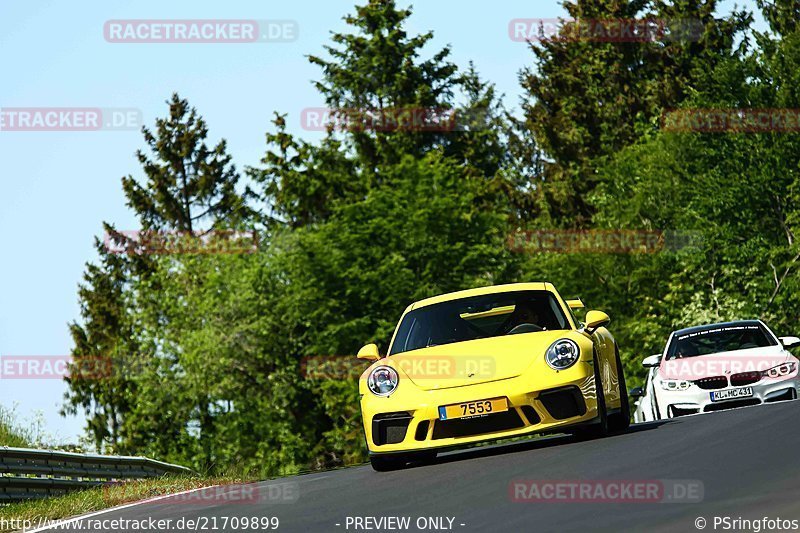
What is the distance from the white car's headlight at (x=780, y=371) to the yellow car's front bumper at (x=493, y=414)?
6.67 metres

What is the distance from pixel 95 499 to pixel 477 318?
4.14 meters

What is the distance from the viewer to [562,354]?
12.4 metres

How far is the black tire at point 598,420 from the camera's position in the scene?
41.4ft

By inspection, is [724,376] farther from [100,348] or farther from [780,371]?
[100,348]

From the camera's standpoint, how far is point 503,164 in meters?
69.7

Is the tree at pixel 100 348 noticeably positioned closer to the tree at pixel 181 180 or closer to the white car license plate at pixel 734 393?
the tree at pixel 181 180

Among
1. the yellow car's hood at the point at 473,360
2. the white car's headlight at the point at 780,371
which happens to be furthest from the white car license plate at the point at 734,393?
the yellow car's hood at the point at 473,360

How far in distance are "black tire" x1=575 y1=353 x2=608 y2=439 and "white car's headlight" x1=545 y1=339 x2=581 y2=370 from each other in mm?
248

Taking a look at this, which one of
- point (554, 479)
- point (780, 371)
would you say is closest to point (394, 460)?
point (554, 479)

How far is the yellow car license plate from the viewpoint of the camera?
1207 cm

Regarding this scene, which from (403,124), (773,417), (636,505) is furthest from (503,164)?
(636,505)

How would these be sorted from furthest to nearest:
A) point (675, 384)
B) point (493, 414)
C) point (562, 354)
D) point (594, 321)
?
point (675, 384), point (594, 321), point (562, 354), point (493, 414)

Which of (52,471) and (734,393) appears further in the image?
(734,393)

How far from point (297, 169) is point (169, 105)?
46.4ft
